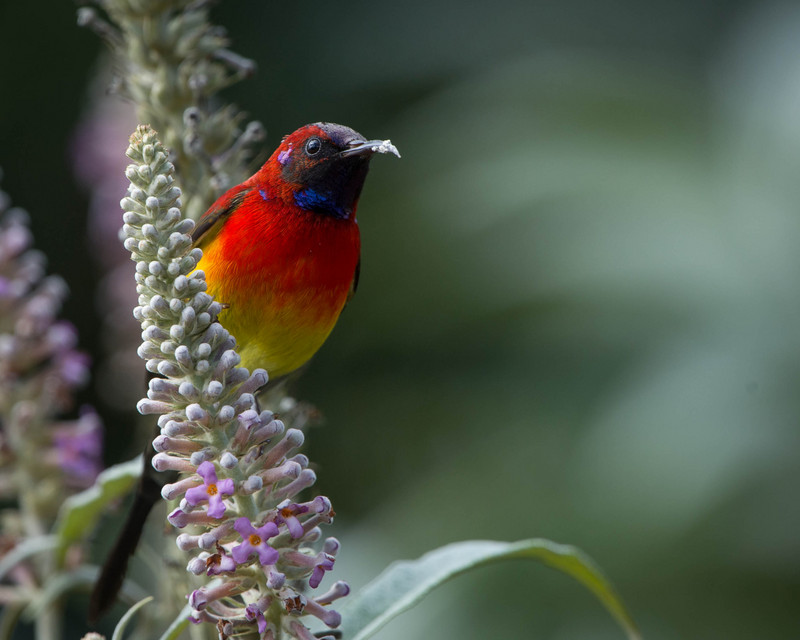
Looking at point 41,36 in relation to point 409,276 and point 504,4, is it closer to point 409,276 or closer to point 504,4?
point 409,276

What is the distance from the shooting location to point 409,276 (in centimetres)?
588

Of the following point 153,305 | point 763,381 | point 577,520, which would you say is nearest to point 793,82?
point 763,381

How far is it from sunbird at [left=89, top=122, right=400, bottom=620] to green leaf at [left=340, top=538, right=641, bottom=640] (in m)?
0.61

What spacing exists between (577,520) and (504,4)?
14.7 feet

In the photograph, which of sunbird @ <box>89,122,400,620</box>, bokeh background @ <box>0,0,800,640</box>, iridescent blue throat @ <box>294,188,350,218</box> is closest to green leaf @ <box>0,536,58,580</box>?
sunbird @ <box>89,122,400,620</box>

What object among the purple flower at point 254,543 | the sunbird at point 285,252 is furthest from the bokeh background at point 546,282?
the purple flower at point 254,543

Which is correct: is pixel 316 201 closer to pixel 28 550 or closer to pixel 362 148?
pixel 362 148

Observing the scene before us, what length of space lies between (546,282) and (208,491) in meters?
3.87

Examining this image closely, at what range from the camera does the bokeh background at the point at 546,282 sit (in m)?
3.70

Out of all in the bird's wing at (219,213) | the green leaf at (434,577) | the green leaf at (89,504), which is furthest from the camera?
the bird's wing at (219,213)

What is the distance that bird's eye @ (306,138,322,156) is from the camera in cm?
195

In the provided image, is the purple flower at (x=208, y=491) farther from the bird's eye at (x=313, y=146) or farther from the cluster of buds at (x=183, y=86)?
the bird's eye at (x=313, y=146)

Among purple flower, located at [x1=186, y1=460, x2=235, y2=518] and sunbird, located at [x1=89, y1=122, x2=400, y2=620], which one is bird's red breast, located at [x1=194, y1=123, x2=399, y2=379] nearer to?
sunbird, located at [x1=89, y1=122, x2=400, y2=620]

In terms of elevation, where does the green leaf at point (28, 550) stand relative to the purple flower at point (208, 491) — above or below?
below
